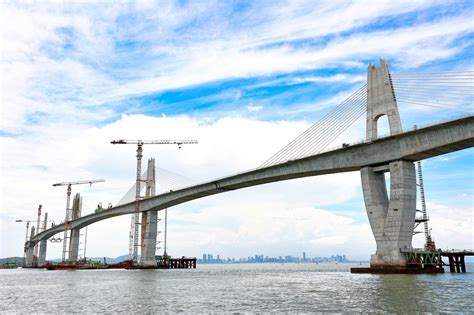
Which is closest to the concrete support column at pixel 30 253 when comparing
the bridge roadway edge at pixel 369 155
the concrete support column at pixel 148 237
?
the concrete support column at pixel 148 237

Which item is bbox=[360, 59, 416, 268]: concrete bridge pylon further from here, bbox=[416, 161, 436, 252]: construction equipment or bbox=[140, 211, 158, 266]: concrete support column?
bbox=[140, 211, 158, 266]: concrete support column

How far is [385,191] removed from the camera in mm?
53469

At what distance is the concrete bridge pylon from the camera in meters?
48.3

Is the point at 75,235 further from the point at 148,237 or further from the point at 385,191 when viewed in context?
the point at 385,191

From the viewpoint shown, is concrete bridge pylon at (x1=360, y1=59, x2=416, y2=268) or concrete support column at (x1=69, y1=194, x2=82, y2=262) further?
concrete support column at (x1=69, y1=194, x2=82, y2=262)

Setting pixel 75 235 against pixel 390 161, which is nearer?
pixel 390 161

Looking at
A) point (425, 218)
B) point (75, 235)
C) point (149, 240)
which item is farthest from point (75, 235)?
point (425, 218)

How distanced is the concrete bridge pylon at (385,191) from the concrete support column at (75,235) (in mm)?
104776

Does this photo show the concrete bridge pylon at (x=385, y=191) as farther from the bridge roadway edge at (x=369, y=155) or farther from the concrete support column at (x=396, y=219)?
the bridge roadway edge at (x=369, y=155)

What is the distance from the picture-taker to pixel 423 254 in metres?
49.8

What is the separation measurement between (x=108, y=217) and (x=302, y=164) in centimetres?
7461

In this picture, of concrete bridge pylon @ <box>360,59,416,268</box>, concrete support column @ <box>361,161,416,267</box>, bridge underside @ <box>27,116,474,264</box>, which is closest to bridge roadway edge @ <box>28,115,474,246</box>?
bridge underside @ <box>27,116,474,264</box>

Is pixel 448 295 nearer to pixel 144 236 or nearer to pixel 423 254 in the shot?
pixel 423 254

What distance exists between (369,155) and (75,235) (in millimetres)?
110147
